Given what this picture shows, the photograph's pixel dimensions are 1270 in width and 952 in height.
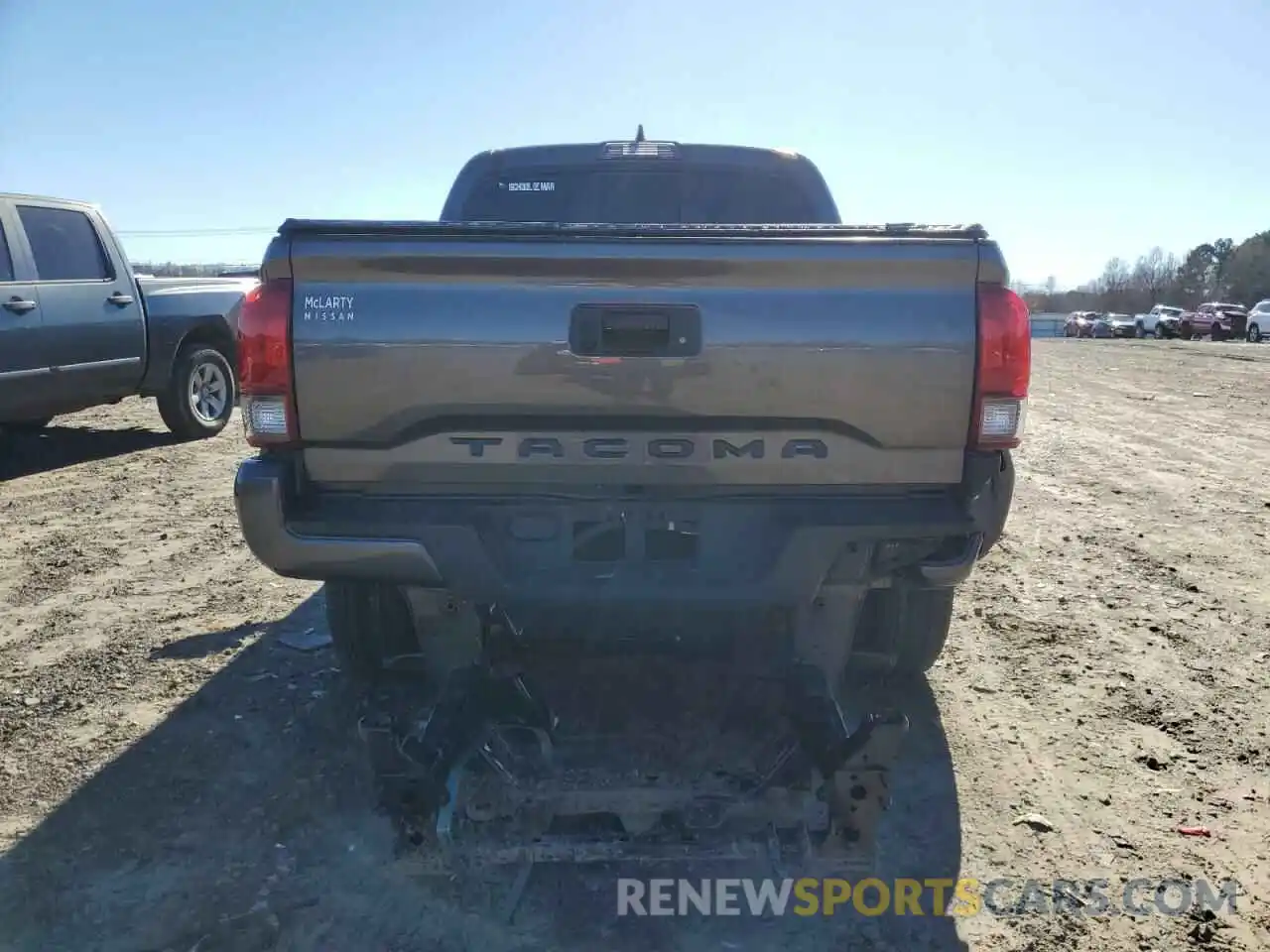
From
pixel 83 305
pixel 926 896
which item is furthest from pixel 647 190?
pixel 83 305

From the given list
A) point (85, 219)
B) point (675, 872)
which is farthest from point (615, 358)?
point (85, 219)

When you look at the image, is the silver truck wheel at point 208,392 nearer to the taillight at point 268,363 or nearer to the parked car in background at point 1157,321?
the taillight at point 268,363

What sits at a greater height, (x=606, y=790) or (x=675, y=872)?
(x=606, y=790)

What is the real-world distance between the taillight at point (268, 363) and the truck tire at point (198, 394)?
6837 millimetres

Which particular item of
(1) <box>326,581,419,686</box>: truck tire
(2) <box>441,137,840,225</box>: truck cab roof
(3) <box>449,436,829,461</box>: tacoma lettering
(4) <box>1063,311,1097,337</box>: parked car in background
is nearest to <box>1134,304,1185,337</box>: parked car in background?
(4) <box>1063,311,1097,337</box>: parked car in background

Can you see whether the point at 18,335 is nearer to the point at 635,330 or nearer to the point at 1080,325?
the point at 635,330

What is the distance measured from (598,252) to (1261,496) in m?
6.70

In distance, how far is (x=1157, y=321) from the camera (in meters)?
43.8

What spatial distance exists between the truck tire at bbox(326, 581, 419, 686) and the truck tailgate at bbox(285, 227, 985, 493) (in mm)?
865

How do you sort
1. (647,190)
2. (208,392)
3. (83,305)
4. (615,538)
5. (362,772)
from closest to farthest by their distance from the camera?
(615,538)
(362,772)
(647,190)
(83,305)
(208,392)

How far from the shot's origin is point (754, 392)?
2.62 metres

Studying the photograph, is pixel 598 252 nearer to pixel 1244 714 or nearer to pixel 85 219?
pixel 1244 714

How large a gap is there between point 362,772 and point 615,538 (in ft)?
4.16

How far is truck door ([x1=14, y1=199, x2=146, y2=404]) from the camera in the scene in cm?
739
